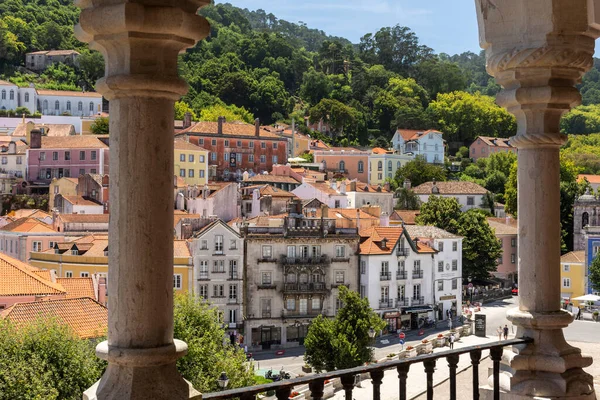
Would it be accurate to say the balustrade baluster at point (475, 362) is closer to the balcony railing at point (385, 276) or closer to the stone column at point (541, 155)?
the stone column at point (541, 155)

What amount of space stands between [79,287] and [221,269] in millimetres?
6779

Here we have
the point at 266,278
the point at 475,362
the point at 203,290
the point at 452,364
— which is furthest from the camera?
the point at 266,278

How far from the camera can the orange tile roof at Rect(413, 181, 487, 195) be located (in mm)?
47656

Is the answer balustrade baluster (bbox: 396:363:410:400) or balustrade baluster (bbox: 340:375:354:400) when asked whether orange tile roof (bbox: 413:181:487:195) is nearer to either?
balustrade baluster (bbox: 396:363:410:400)

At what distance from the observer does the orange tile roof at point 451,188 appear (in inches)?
1876

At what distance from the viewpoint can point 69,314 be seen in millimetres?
16125

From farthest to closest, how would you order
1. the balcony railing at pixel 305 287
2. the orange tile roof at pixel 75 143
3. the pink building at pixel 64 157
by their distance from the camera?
the orange tile roof at pixel 75 143, the pink building at pixel 64 157, the balcony railing at pixel 305 287

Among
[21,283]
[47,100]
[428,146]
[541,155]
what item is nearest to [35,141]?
[47,100]

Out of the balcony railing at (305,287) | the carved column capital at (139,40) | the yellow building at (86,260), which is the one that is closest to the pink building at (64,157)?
the yellow building at (86,260)

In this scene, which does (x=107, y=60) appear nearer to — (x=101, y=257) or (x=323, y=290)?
(x=101, y=257)

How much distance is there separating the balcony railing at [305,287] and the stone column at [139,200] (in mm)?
25180

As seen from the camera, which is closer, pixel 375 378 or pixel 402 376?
pixel 375 378

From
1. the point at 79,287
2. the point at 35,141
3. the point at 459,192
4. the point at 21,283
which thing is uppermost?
the point at 35,141

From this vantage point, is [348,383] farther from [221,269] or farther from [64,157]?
[64,157]
